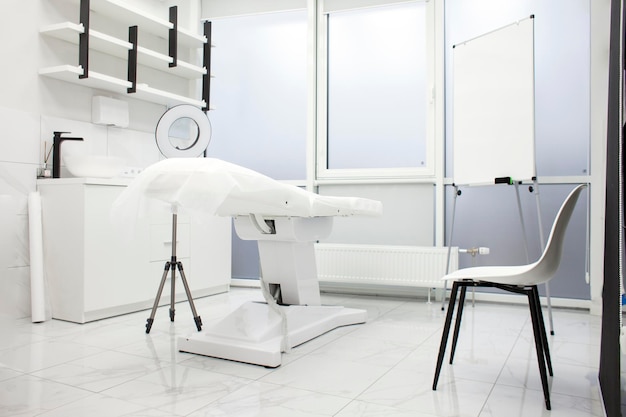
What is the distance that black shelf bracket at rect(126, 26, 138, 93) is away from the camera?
3.58 metres

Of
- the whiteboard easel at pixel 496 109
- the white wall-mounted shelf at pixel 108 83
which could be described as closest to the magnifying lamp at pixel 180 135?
the white wall-mounted shelf at pixel 108 83

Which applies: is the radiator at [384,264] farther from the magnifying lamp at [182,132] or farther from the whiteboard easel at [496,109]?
the magnifying lamp at [182,132]

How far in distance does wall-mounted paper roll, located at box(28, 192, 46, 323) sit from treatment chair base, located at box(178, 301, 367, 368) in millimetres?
1195

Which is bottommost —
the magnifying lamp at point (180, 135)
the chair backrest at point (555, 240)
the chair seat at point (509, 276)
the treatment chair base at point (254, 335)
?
the treatment chair base at point (254, 335)

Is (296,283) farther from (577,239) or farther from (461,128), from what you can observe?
(577,239)

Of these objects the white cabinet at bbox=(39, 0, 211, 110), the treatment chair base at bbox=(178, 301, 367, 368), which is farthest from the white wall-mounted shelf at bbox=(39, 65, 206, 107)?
the treatment chair base at bbox=(178, 301, 367, 368)

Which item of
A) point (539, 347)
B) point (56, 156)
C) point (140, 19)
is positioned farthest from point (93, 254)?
point (539, 347)

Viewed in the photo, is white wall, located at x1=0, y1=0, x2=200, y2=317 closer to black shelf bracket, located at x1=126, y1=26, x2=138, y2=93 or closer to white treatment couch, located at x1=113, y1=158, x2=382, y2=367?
black shelf bracket, located at x1=126, y1=26, x2=138, y2=93

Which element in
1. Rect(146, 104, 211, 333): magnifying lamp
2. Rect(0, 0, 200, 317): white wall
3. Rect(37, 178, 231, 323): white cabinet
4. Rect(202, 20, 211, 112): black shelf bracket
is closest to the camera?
Rect(146, 104, 211, 333): magnifying lamp

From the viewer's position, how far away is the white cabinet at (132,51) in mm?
3264

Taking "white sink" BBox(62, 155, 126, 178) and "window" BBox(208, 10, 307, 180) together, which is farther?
"window" BBox(208, 10, 307, 180)

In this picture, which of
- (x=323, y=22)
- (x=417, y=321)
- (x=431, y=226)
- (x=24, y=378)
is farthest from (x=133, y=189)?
(x=323, y=22)

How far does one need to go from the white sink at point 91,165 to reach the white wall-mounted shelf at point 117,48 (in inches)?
32.6

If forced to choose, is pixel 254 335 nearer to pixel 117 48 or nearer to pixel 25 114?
pixel 25 114
